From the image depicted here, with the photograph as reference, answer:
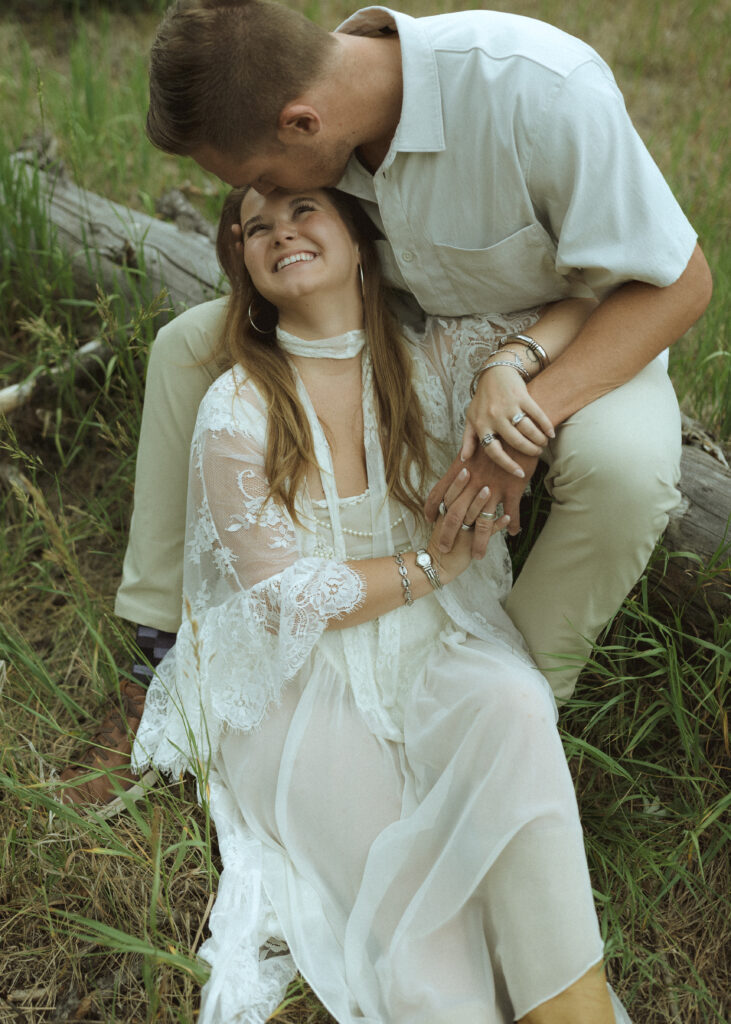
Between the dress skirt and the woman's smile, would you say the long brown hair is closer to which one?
the woman's smile

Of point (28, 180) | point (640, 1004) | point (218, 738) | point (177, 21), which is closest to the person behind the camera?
point (177, 21)

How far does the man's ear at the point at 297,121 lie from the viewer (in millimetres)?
1871

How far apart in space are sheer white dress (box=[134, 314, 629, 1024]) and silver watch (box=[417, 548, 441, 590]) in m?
0.10

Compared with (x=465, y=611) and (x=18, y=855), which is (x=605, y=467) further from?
(x=18, y=855)

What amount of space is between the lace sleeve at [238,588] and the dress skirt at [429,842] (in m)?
0.09

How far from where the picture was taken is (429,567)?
2031mm

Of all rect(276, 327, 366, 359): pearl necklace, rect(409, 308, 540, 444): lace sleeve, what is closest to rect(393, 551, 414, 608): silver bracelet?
rect(409, 308, 540, 444): lace sleeve

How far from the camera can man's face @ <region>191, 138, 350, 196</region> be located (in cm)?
193

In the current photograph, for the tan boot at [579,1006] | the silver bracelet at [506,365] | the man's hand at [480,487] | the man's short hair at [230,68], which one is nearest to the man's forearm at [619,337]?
the silver bracelet at [506,365]

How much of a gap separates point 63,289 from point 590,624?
2163 millimetres

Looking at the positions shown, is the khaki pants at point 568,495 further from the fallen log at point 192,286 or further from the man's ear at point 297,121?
the man's ear at point 297,121

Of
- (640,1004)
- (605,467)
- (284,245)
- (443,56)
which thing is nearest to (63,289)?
(284,245)

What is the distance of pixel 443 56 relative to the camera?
2.00 meters

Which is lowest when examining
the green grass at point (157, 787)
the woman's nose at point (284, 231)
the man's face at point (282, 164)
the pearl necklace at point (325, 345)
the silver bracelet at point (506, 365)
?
the green grass at point (157, 787)
